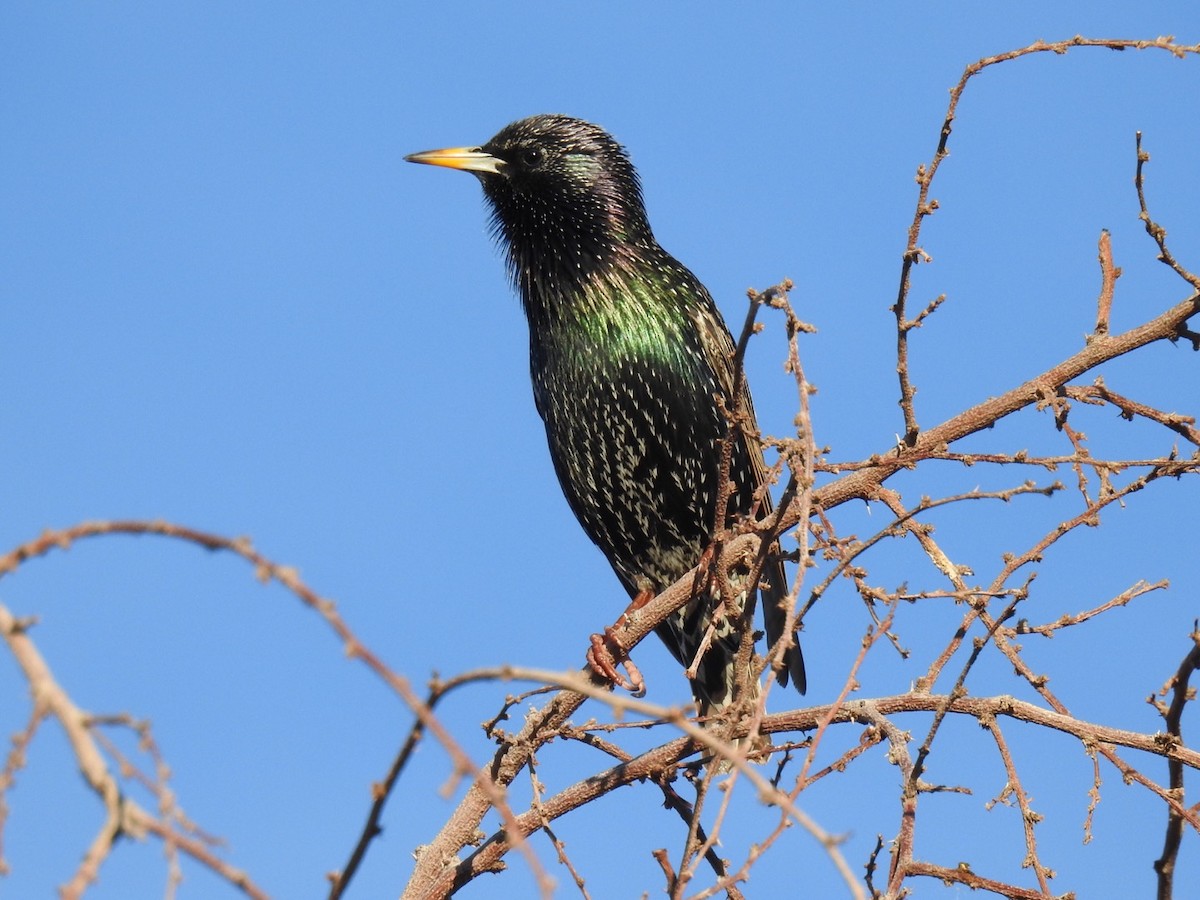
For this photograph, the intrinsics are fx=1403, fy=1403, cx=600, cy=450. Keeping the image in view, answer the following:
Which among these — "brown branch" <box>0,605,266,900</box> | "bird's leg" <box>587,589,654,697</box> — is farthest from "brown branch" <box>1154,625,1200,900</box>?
"bird's leg" <box>587,589,654,697</box>

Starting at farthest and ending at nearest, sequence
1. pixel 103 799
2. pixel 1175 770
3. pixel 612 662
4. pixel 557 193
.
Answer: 1. pixel 557 193
2. pixel 612 662
3. pixel 1175 770
4. pixel 103 799

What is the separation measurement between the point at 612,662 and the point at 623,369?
Result: 3.25 ft

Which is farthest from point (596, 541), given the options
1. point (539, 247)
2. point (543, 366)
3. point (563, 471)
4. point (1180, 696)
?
point (1180, 696)

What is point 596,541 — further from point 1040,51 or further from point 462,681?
point 462,681

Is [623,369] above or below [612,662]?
above

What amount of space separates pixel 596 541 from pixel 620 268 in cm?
97

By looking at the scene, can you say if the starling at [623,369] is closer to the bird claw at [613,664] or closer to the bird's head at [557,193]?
the bird's head at [557,193]

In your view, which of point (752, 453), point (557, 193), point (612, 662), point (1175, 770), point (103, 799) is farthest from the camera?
point (557, 193)

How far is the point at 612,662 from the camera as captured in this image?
4.14 m

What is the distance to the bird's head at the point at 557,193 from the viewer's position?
16.0 feet

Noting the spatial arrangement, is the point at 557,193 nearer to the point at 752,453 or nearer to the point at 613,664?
the point at 752,453

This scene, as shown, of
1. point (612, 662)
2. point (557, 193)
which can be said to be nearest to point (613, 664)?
point (612, 662)

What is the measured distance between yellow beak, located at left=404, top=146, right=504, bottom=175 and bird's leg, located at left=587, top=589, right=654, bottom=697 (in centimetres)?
191

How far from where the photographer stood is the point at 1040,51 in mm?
2766
